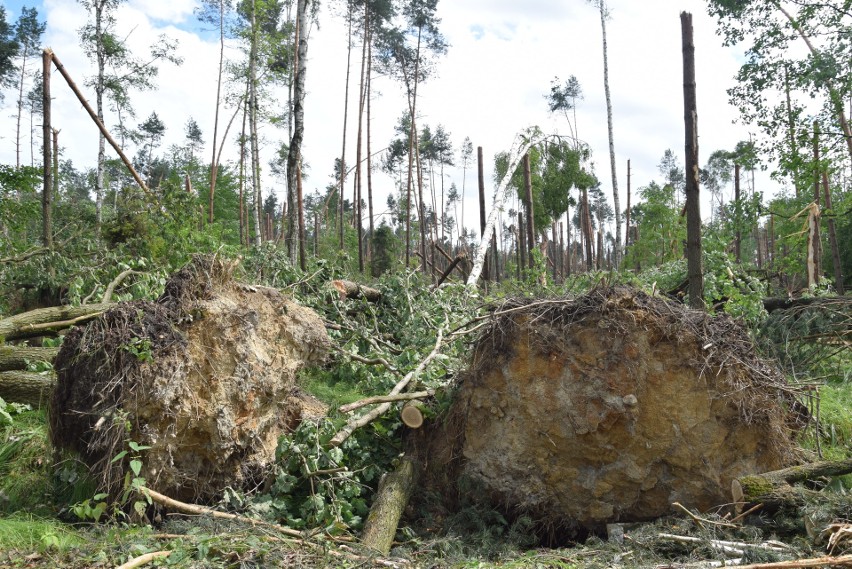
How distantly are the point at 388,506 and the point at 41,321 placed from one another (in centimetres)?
400

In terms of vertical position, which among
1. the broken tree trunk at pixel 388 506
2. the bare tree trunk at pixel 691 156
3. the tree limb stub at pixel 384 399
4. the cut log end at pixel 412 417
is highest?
the bare tree trunk at pixel 691 156

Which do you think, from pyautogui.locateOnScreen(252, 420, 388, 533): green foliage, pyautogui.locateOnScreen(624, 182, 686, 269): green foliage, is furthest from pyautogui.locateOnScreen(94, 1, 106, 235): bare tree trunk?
pyautogui.locateOnScreen(624, 182, 686, 269): green foliage

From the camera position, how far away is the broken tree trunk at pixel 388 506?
3914mm

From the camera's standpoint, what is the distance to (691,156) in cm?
585

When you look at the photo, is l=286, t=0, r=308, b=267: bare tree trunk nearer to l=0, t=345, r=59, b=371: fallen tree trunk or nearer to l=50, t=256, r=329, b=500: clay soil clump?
l=0, t=345, r=59, b=371: fallen tree trunk

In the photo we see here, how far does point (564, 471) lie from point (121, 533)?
118 inches

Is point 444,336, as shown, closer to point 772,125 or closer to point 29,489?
point 29,489

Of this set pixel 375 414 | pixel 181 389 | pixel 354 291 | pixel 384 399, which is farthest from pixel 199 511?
pixel 354 291

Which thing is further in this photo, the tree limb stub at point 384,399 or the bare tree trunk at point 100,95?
the bare tree trunk at point 100,95

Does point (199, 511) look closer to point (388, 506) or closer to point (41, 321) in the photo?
point (388, 506)

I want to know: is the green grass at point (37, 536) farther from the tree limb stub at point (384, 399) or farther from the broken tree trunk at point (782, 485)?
the broken tree trunk at point (782, 485)

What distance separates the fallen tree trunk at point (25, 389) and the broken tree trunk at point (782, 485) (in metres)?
5.68

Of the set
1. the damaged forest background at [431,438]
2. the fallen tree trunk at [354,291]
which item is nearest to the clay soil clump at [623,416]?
the damaged forest background at [431,438]

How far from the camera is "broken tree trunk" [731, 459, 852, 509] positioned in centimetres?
385
